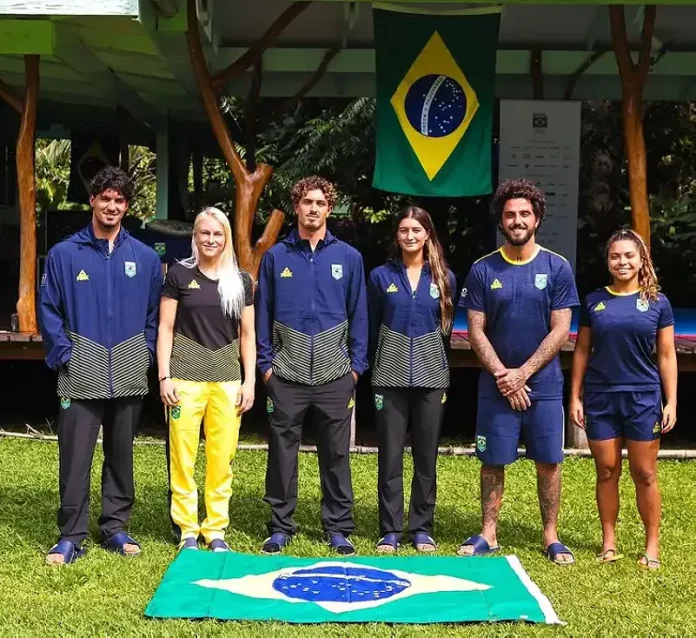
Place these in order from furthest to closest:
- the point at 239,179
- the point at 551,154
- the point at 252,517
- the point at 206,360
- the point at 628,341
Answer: the point at 551,154, the point at 239,179, the point at 252,517, the point at 206,360, the point at 628,341

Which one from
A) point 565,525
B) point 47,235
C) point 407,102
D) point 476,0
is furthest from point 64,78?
point 565,525

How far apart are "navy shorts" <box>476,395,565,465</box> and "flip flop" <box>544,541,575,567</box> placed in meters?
0.45

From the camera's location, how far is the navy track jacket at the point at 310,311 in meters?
5.19

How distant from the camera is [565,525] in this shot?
19.5 feet

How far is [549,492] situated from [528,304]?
993mm

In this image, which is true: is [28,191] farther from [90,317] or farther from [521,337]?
[521,337]

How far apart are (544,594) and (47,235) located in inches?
376

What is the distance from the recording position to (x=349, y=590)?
14.8 feet

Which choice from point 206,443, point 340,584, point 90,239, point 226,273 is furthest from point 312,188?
point 340,584

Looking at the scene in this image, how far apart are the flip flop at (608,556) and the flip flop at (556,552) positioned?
0.46 ft

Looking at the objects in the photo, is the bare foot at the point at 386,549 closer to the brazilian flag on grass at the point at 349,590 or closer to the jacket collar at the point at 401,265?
the brazilian flag on grass at the point at 349,590

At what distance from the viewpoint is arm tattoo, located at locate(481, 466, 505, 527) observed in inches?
206

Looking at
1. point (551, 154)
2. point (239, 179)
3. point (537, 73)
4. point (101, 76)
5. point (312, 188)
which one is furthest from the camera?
point (537, 73)

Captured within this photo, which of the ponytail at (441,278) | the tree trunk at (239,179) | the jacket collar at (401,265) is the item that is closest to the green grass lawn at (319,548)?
the ponytail at (441,278)
